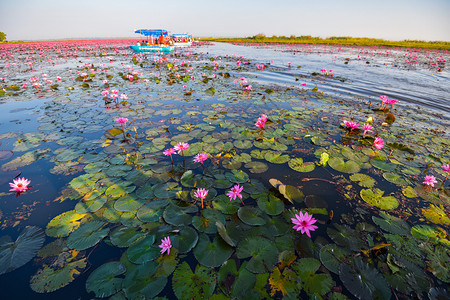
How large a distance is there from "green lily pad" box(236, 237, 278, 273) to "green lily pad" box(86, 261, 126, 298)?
1.09 m

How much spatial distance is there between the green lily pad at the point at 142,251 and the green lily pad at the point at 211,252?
1.35 feet

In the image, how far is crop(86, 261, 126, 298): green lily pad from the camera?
4.96 ft

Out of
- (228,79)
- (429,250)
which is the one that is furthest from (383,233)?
(228,79)

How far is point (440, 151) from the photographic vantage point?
144 inches

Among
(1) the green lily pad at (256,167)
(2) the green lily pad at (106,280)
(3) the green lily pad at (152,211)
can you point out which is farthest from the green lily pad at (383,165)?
(2) the green lily pad at (106,280)

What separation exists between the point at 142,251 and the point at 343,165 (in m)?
3.24

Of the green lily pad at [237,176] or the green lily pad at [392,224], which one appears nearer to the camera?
the green lily pad at [392,224]

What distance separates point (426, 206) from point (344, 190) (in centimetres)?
97

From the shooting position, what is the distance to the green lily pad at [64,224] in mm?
1995

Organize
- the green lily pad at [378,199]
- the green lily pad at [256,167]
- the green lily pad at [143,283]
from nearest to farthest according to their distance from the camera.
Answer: the green lily pad at [143,283] < the green lily pad at [378,199] < the green lily pad at [256,167]

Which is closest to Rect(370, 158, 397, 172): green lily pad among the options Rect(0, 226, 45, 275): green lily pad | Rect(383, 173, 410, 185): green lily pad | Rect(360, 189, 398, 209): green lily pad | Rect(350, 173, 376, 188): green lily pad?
Rect(383, 173, 410, 185): green lily pad

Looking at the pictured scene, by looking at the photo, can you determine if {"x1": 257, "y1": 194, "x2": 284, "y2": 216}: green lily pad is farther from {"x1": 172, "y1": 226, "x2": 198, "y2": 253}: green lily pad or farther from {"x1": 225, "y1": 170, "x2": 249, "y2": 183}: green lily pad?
{"x1": 172, "y1": 226, "x2": 198, "y2": 253}: green lily pad

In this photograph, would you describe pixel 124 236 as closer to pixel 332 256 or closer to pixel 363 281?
pixel 332 256

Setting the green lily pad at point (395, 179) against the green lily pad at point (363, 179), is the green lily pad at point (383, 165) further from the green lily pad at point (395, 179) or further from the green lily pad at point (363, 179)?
the green lily pad at point (363, 179)
